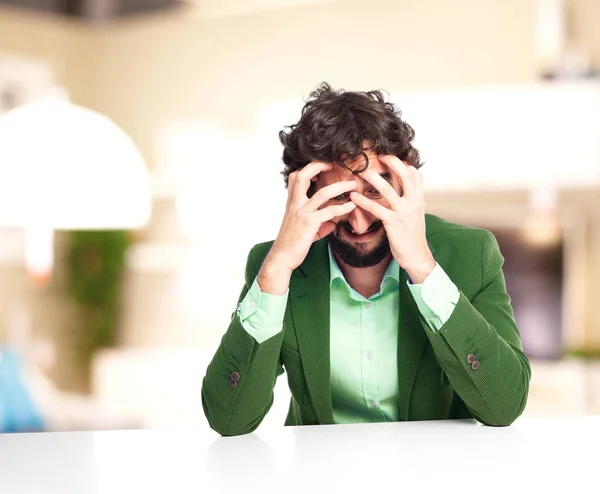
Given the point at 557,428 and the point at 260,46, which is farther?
the point at 260,46

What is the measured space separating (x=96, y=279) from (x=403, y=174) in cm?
534

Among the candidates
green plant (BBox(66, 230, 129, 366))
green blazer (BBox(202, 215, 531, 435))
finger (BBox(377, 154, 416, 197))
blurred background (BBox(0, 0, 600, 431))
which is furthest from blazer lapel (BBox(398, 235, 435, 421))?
green plant (BBox(66, 230, 129, 366))

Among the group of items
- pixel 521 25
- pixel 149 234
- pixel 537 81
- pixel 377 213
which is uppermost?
pixel 521 25

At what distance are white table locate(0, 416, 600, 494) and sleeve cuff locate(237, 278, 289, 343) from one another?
0.54 ft

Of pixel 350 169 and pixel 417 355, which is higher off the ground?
pixel 350 169

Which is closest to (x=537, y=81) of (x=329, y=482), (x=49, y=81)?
(x=49, y=81)

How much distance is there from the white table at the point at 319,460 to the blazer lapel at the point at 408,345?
0.32 feet

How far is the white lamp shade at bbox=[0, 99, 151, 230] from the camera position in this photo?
64.1 inches

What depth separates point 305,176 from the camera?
1.46 metres

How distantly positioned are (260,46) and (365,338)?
488 centimetres

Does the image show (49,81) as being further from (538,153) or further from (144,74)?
(538,153)

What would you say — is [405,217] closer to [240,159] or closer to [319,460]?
[319,460]

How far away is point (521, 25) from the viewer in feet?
16.3

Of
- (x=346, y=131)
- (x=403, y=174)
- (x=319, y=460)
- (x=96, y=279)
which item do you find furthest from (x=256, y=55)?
(x=319, y=460)
